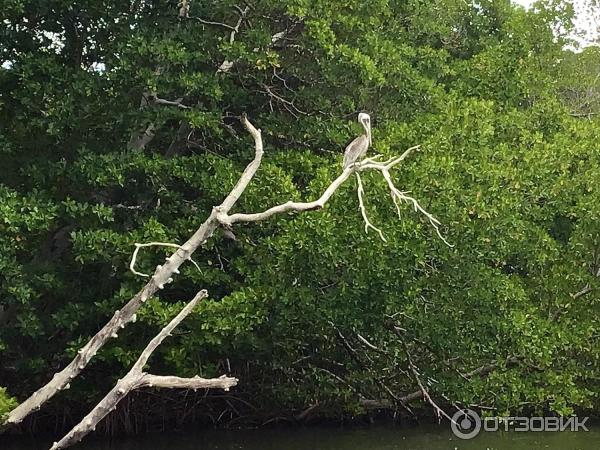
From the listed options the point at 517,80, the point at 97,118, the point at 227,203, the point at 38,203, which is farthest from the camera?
the point at 517,80

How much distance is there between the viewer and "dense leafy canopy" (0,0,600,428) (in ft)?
30.4

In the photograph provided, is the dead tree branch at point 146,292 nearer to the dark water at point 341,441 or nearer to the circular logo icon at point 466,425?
the dark water at point 341,441

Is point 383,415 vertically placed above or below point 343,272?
below

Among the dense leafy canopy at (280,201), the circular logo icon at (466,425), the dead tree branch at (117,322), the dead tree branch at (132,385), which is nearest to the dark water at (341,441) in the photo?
the circular logo icon at (466,425)

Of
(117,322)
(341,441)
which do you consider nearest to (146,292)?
(117,322)

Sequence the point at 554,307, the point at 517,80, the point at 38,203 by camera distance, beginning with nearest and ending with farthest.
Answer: the point at 38,203
the point at 554,307
the point at 517,80

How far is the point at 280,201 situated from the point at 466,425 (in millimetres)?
4901

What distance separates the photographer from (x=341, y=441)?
1163 centimetres

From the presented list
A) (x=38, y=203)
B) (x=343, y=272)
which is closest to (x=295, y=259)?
(x=343, y=272)

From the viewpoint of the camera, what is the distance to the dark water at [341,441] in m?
10.8

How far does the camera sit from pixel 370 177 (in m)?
9.23

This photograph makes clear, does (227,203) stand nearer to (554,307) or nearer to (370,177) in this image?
(370,177)

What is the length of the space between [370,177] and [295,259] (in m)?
1.26

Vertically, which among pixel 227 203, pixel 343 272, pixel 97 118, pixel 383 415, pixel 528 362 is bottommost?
pixel 383 415
